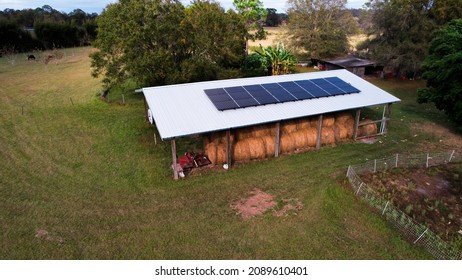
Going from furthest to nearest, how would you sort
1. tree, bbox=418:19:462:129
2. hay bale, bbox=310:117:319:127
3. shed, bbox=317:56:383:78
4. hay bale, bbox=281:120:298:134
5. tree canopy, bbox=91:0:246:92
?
shed, bbox=317:56:383:78 < tree canopy, bbox=91:0:246:92 < tree, bbox=418:19:462:129 < hay bale, bbox=310:117:319:127 < hay bale, bbox=281:120:298:134

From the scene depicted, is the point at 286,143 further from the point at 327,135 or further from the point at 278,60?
the point at 278,60

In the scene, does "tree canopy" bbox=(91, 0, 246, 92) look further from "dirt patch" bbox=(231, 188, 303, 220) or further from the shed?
the shed

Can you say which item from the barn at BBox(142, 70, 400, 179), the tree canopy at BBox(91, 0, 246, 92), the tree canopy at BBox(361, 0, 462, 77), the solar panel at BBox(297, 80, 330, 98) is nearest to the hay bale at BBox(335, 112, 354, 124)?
the barn at BBox(142, 70, 400, 179)

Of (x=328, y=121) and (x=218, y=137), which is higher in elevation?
(x=328, y=121)

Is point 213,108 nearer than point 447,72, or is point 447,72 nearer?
point 213,108

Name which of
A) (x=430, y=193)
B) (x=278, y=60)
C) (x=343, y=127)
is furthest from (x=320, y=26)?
(x=430, y=193)

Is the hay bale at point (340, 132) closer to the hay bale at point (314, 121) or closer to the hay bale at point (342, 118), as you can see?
the hay bale at point (342, 118)
